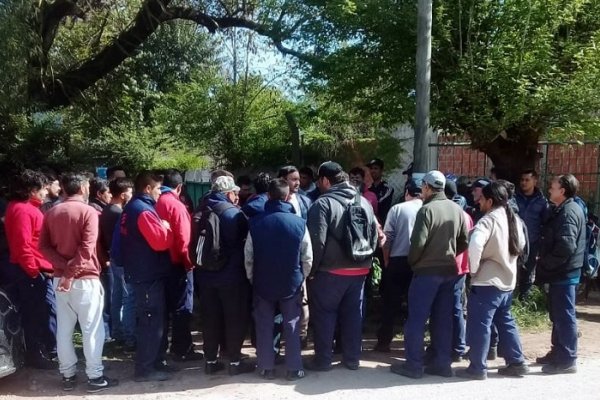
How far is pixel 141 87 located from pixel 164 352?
46.8ft

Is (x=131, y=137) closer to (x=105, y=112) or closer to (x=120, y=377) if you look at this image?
(x=105, y=112)

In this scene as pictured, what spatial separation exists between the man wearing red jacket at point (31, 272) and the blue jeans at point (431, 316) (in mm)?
3227

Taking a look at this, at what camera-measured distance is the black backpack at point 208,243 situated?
5301mm

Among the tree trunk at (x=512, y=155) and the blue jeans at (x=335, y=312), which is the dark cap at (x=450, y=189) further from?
the tree trunk at (x=512, y=155)

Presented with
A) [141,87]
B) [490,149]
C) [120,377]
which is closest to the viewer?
[120,377]

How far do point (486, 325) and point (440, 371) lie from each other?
0.59m

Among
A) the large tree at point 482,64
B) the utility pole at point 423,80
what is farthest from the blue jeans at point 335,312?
the large tree at point 482,64

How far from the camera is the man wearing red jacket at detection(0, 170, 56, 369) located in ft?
18.2

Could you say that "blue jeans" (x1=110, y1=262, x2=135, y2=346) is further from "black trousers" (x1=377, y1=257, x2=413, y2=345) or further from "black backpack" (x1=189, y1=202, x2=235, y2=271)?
"black trousers" (x1=377, y1=257, x2=413, y2=345)

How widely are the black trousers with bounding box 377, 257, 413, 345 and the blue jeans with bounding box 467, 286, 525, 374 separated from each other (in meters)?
0.84

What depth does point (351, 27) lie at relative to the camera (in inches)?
286

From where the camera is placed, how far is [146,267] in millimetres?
5387

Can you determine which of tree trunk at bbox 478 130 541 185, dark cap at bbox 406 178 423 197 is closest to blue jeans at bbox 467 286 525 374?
dark cap at bbox 406 178 423 197

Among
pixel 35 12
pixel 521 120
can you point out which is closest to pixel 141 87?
pixel 35 12
